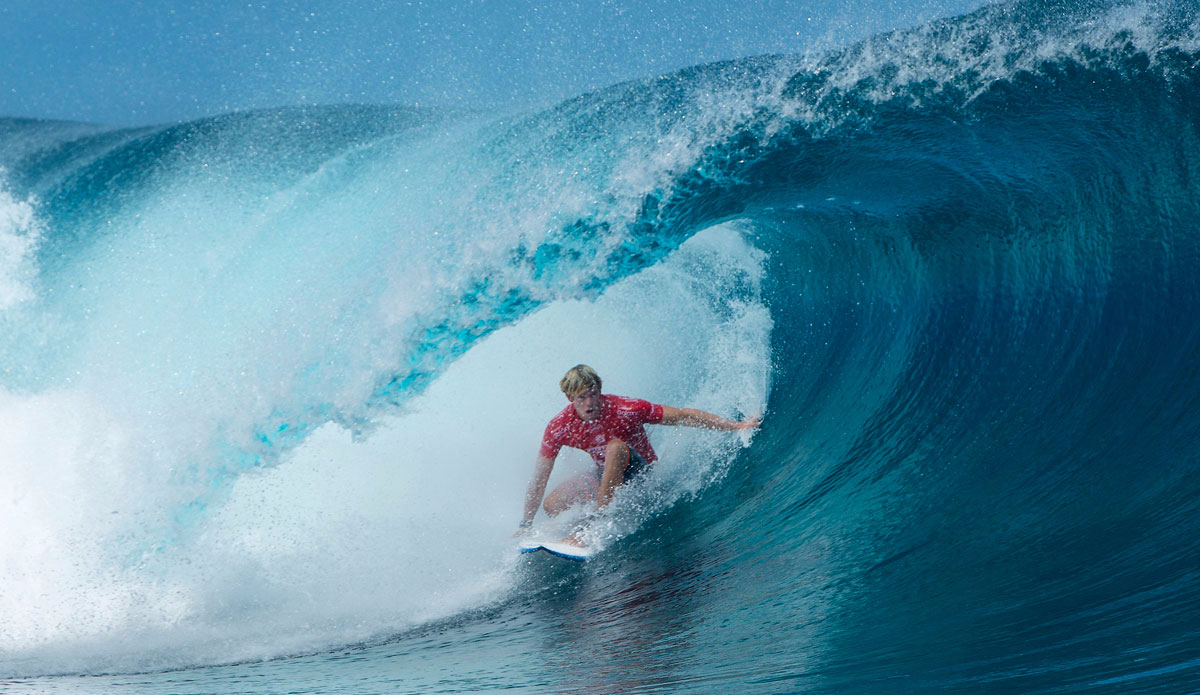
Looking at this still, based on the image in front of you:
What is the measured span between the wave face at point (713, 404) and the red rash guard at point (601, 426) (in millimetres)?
410

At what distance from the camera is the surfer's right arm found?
4230mm

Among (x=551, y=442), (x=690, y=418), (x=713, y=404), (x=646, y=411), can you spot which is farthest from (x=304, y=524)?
(x=713, y=404)

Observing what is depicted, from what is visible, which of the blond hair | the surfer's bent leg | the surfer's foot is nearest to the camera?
the blond hair

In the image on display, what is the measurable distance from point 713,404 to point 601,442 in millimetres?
1559

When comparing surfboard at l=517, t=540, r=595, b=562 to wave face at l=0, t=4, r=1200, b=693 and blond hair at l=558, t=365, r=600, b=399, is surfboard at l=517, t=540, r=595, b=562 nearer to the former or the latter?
wave face at l=0, t=4, r=1200, b=693

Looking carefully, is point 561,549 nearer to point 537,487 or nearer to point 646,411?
point 537,487

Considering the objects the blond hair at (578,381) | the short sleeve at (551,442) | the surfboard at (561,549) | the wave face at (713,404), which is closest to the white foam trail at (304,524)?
the wave face at (713,404)

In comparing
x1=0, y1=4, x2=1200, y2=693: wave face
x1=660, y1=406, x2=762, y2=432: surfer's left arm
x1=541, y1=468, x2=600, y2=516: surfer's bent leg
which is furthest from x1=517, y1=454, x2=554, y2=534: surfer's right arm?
x1=660, y1=406, x2=762, y2=432: surfer's left arm

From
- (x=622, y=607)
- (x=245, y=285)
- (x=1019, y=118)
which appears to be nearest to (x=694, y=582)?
(x=622, y=607)

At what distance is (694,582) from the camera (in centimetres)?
366

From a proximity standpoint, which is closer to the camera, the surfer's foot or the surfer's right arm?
the surfer's foot

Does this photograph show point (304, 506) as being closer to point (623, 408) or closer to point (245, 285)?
point (623, 408)

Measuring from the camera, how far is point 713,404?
18.5ft

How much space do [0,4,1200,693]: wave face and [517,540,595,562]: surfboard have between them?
102mm
